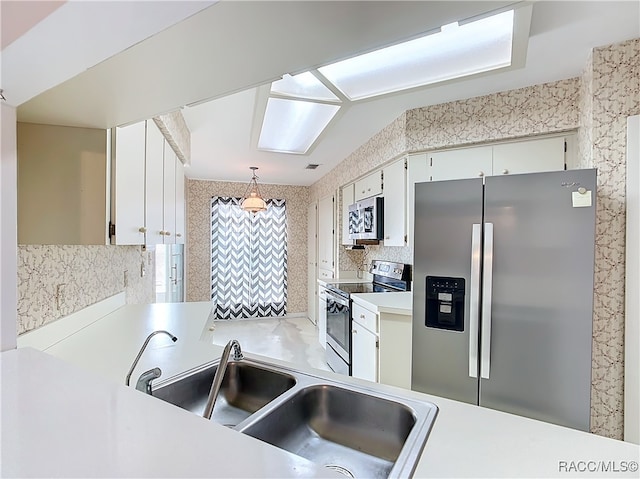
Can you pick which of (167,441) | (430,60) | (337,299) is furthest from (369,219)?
(167,441)

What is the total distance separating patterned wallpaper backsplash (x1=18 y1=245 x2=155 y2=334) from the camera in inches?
53.6

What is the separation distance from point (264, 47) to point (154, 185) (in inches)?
53.4

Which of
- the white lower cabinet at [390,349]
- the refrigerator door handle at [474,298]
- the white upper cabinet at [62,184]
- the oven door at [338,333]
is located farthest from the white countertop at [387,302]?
the white upper cabinet at [62,184]

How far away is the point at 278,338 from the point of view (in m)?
4.65

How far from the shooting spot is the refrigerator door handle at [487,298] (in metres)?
1.83

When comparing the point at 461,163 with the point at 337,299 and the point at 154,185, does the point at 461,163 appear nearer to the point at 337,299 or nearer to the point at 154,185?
the point at 337,299

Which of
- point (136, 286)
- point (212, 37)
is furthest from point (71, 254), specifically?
point (212, 37)

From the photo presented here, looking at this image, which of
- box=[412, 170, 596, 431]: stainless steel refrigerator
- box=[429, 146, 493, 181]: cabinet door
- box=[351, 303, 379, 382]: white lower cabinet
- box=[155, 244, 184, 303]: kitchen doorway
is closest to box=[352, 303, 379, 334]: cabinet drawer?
box=[351, 303, 379, 382]: white lower cabinet

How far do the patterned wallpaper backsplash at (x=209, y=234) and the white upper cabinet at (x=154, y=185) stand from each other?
11.7 feet

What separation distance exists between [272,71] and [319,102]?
51.6 inches

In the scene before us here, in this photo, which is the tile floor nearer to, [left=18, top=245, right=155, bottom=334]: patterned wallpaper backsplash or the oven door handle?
the oven door handle

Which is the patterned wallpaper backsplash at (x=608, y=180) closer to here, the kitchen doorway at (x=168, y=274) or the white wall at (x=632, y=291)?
the white wall at (x=632, y=291)

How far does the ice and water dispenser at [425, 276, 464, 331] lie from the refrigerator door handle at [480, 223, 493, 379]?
123 millimetres

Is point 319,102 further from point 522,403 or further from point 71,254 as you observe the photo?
point 522,403
